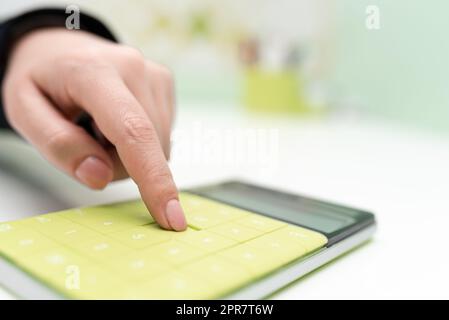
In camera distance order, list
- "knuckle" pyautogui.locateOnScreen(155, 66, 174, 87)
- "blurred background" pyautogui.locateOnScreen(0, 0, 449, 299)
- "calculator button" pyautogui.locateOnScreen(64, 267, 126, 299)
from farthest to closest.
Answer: "knuckle" pyautogui.locateOnScreen(155, 66, 174, 87), "blurred background" pyautogui.locateOnScreen(0, 0, 449, 299), "calculator button" pyautogui.locateOnScreen(64, 267, 126, 299)

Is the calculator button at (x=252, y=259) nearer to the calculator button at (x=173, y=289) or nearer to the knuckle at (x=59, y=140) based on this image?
the calculator button at (x=173, y=289)

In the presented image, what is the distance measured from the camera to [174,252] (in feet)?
1.00

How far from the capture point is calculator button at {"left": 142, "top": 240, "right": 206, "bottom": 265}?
0.29 m

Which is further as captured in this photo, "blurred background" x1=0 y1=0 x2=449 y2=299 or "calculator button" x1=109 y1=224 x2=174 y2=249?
"blurred background" x1=0 y1=0 x2=449 y2=299

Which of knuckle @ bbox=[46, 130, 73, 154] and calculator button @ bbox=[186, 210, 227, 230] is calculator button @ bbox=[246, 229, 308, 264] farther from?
knuckle @ bbox=[46, 130, 73, 154]

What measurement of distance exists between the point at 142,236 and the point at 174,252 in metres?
0.04


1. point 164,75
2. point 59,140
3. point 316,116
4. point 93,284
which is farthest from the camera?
point 316,116

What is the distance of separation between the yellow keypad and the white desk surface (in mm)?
32

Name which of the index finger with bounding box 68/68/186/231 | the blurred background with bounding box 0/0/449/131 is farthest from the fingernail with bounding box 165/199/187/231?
the blurred background with bounding box 0/0/449/131

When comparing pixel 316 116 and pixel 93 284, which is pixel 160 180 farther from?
pixel 316 116

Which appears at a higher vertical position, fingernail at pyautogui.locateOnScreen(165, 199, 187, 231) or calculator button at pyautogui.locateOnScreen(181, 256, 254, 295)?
fingernail at pyautogui.locateOnScreen(165, 199, 187, 231)

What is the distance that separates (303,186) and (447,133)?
0.69 meters

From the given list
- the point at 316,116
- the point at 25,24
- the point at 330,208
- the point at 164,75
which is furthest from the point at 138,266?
the point at 316,116

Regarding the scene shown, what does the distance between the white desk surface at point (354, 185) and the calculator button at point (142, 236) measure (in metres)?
0.09
